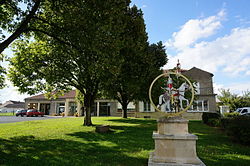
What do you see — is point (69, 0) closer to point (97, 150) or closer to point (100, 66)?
point (100, 66)

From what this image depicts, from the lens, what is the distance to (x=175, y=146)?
5.30 m

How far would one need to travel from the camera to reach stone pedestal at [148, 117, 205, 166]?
518cm

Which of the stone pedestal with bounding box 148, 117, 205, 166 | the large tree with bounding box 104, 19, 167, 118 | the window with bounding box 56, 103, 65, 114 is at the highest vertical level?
the large tree with bounding box 104, 19, 167, 118

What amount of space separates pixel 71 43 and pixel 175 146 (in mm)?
8768

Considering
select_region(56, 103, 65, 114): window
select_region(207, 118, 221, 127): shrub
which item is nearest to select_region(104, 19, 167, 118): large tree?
select_region(207, 118, 221, 127): shrub

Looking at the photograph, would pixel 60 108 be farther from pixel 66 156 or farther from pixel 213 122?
pixel 66 156

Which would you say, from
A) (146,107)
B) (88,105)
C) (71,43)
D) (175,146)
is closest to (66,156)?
(175,146)

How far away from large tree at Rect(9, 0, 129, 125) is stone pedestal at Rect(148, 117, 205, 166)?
570 centimetres

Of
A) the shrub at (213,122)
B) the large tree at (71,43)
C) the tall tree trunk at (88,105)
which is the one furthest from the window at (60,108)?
the shrub at (213,122)

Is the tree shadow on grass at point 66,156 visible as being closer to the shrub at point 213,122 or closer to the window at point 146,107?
the shrub at point 213,122

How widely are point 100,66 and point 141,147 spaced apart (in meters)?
5.59

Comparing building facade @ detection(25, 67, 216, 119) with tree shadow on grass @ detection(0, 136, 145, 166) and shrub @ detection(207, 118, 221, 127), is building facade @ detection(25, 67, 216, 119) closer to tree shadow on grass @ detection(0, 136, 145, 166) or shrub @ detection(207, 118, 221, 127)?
shrub @ detection(207, 118, 221, 127)

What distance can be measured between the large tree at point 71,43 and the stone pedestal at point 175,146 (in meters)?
5.70

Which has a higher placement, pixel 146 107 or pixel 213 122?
pixel 146 107
